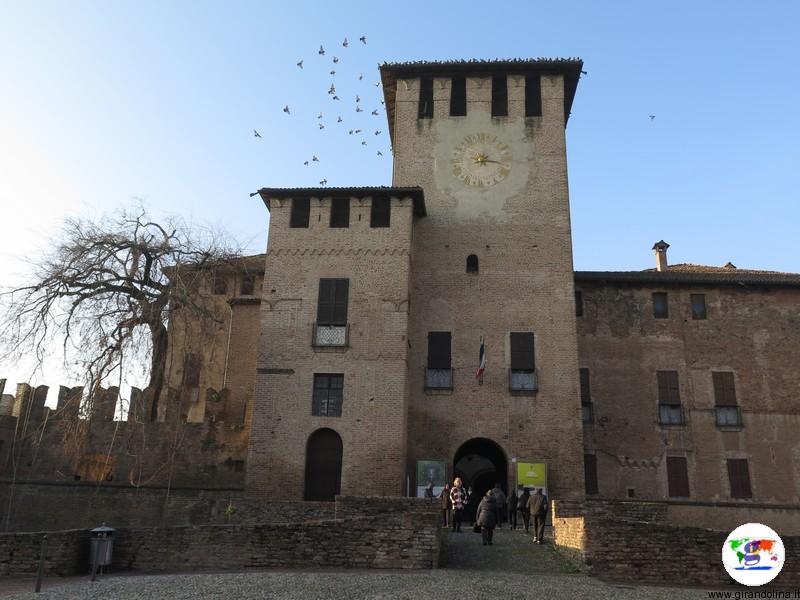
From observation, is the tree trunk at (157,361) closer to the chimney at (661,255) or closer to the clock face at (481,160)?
the clock face at (481,160)

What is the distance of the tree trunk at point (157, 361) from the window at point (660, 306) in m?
17.6

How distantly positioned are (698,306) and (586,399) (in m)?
5.73

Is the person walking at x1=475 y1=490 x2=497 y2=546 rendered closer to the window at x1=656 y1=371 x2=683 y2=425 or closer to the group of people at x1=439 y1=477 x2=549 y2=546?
the group of people at x1=439 y1=477 x2=549 y2=546

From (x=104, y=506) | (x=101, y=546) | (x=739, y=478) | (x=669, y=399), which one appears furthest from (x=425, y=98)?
(x=101, y=546)

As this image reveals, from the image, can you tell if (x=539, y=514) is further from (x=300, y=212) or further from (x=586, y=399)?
(x=300, y=212)

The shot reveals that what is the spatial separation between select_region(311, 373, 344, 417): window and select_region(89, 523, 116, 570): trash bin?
8.75 m

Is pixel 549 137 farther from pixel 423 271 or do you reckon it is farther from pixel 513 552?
pixel 513 552

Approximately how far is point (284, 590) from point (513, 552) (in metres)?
5.74

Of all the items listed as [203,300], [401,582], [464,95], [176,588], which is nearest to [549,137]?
[464,95]

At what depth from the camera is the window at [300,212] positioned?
23.7 meters

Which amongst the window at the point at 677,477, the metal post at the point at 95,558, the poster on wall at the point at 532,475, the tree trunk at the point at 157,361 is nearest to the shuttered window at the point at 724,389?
the window at the point at 677,477

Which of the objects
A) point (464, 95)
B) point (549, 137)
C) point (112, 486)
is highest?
point (464, 95)

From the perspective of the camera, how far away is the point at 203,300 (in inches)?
894

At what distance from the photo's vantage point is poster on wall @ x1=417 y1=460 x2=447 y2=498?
70.8 feet
